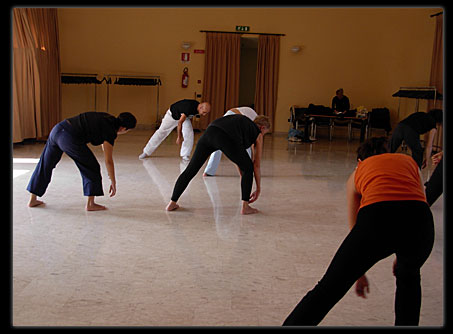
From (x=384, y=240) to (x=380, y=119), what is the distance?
10143 millimetres

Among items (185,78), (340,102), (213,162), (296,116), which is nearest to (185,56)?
(185,78)

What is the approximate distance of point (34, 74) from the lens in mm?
8891

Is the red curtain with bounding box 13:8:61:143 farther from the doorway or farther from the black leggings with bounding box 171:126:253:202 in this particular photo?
the doorway

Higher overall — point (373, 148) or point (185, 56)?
point (185, 56)

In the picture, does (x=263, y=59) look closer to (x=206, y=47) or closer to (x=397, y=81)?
(x=206, y=47)

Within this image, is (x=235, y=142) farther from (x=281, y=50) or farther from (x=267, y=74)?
(x=281, y=50)

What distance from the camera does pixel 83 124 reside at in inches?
164

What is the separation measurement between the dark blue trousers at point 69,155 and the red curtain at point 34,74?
4.33 metres

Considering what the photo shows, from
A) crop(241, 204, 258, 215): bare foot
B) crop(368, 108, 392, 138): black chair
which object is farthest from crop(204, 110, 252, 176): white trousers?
crop(368, 108, 392, 138): black chair

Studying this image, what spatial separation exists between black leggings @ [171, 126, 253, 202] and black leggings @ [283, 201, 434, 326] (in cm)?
232

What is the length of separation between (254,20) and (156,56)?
2598mm

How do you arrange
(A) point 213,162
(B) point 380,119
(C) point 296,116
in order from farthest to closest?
1. (C) point 296,116
2. (B) point 380,119
3. (A) point 213,162

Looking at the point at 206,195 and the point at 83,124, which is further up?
the point at 83,124
